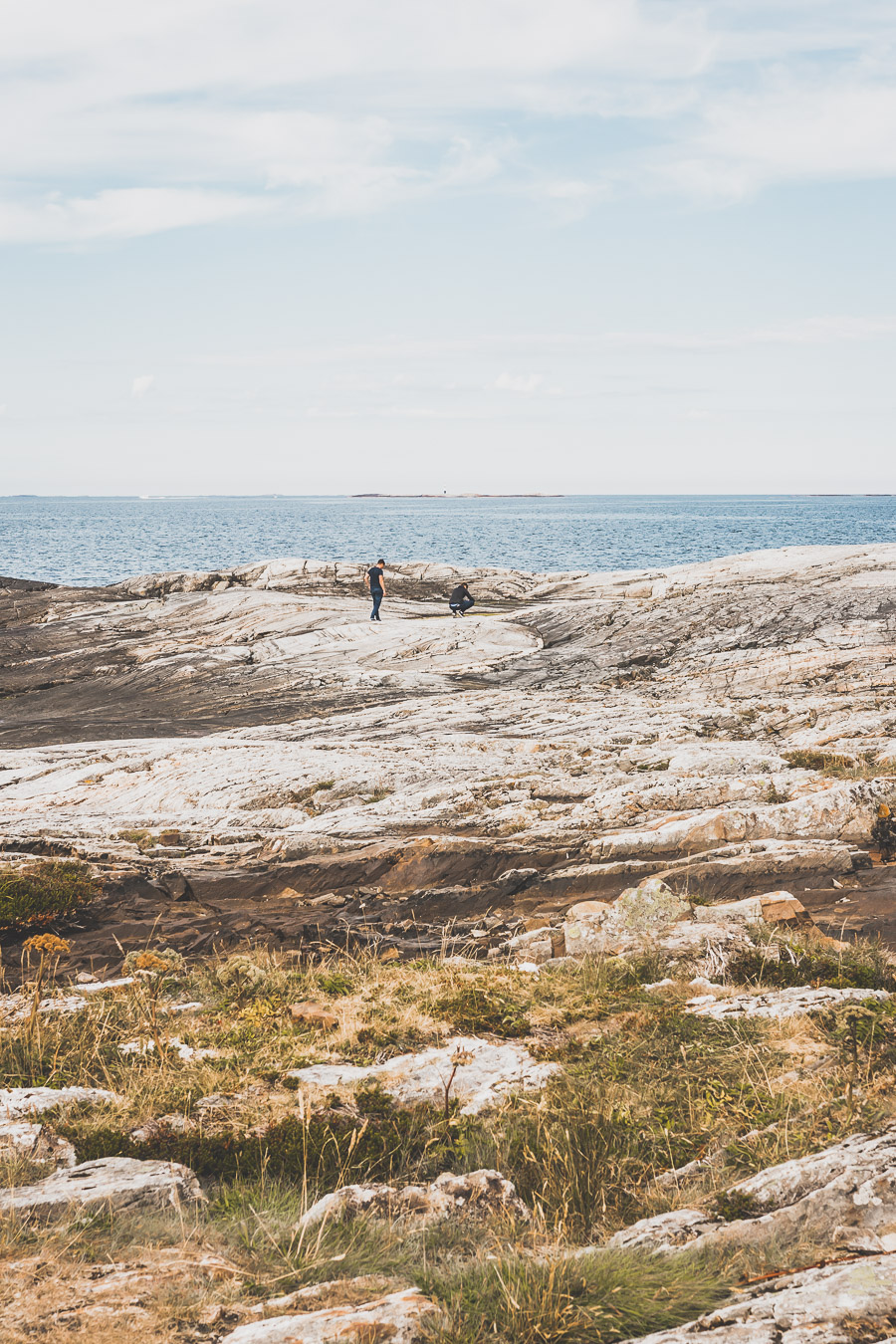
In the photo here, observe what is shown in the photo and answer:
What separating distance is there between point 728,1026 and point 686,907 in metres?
3.37

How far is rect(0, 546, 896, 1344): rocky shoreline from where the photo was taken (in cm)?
480

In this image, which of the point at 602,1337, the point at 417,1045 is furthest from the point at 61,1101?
the point at 602,1337

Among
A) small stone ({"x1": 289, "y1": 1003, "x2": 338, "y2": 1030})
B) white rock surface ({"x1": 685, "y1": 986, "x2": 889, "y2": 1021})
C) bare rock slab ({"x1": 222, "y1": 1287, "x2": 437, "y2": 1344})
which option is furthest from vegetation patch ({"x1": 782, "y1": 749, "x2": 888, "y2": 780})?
bare rock slab ({"x1": 222, "y1": 1287, "x2": 437, "y2": 1344})

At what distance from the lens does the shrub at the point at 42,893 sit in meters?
13.5

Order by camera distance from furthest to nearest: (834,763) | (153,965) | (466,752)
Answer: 1. (466,752)
2. (834,763)
3. (153,965)

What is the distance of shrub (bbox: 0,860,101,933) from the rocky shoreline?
22 cm

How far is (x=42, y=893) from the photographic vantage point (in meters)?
14.0

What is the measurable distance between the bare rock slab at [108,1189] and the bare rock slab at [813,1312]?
3458mm

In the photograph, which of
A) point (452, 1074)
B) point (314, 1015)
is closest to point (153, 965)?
point (314, 1015)

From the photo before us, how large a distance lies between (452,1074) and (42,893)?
918 centimetres

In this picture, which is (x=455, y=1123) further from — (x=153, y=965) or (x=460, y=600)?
(x=460, y=600)

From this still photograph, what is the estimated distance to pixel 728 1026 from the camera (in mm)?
8359

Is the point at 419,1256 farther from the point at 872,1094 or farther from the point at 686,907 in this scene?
the point at 686,907

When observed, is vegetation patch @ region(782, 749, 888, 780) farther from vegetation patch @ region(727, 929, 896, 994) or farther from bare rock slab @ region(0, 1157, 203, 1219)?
bare rock slab @ region(0, 1157, 203, 1219)
